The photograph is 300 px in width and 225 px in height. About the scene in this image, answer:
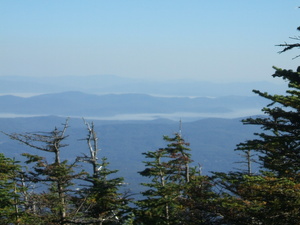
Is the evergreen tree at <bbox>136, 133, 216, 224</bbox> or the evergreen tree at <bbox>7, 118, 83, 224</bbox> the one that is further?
the evergreen tree at <bbox>7, 118, 83, 224</bbox>

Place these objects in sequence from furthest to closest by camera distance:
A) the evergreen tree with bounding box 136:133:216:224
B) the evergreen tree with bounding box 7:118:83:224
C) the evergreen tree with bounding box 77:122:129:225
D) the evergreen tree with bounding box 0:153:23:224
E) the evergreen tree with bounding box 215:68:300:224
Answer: the evergreen tree with bounding box 77:122:129:225, the evergreen tree with bounding box 7:118:83:224, the evergreen tree with bounding box 0:153:23:224, the evergreen tree with bounding box 136:133:216:224, the evergreen tree with bounding box 215:68:300:224

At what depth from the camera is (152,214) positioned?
17.3 meters

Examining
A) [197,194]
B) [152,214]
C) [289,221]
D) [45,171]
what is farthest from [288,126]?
[45,171]

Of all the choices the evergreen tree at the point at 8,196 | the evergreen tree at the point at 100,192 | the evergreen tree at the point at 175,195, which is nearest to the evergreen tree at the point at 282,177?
the evergreen tree at the point at 175,195

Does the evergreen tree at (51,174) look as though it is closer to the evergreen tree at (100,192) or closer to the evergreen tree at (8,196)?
the evergreen tree at (8,196)

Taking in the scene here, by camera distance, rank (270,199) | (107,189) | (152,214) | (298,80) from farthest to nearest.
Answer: (107,189), (152,214), (270,199), (298,80)

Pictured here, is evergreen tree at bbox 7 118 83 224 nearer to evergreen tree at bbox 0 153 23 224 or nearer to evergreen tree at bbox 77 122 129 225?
evergreen tree at bbox 0 153 23 224

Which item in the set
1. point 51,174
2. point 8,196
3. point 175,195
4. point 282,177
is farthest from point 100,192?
point 282,177

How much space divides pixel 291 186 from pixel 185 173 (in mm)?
16218

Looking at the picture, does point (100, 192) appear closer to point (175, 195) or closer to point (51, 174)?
point (51, 174)

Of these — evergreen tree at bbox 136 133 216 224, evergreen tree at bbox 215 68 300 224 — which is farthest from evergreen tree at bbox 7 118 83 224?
evergreen tree at bbox 215 68 300 224

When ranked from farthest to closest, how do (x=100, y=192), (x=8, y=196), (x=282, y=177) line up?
(x=100, y=192), (x=8, y=196), (x=282, y=177)

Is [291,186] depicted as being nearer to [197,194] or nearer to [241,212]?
[241,212]

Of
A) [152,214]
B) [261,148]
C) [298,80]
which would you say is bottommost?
[152,214]
